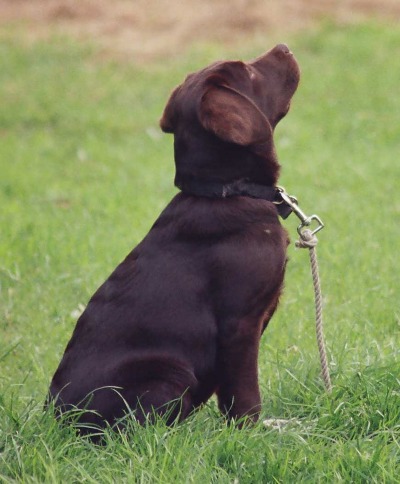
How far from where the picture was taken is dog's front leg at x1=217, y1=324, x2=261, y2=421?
3.45m

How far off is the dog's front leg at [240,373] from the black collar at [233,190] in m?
0.48

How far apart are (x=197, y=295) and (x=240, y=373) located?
1.00ft

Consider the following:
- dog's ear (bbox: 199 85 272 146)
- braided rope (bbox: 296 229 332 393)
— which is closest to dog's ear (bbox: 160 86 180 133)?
dog's ear (bbox: 199 85 272 146)

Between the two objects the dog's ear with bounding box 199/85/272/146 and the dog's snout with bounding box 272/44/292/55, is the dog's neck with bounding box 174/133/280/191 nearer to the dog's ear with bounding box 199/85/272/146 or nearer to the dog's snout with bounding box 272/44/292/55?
the dog's ear with bounding box 199/85/272/146

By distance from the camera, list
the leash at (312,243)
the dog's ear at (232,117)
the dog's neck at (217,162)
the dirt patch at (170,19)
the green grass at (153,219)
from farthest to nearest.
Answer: the dirt patch at (170,19) → the leash at (312,243) → the dog's neck at (217,162) → the dog's ear at (232,117) → the green grass at (153,219)

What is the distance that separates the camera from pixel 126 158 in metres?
8.63

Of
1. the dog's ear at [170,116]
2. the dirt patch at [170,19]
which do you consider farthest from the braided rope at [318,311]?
the dirt patch at [170,19]

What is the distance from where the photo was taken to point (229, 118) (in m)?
3.44

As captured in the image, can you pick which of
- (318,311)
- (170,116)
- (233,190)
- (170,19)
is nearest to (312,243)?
(318,311)

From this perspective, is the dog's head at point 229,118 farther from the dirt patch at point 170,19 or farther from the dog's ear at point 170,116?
the dirt patch at point 170,19

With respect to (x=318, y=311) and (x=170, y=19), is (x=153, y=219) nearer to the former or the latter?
(x=318, y=311)

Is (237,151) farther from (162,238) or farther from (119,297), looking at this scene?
(119,297)

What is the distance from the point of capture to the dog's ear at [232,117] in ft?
11.2

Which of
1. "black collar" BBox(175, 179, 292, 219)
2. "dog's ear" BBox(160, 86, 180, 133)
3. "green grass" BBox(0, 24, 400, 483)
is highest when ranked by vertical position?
"dog's ear" BBox(160, 86, 180, 133)
